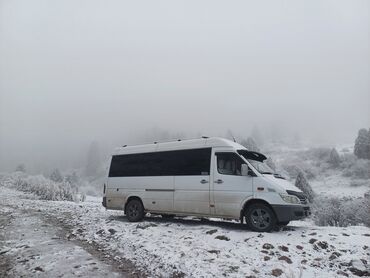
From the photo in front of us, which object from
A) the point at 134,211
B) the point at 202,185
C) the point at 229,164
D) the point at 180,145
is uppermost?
the point at 180,145

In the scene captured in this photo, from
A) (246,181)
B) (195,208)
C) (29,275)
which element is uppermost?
(246,181)

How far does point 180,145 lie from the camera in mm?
12789

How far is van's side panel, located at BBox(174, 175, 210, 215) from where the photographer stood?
11.4 m

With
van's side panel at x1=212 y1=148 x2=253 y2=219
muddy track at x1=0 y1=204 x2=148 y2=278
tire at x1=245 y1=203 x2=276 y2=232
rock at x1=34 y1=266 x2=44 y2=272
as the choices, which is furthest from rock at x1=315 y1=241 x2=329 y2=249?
rock at x1=34 y1=266 x2=44 y2=272

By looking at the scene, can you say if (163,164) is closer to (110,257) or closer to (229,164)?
(229,164)

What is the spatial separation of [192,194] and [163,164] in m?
1.87

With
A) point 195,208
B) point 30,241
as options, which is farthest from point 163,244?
point 30,241

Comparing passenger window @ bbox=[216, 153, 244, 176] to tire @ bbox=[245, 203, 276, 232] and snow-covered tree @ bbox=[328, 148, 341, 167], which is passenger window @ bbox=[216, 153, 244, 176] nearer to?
tire @ bbox=[245, 203, 276, 232]

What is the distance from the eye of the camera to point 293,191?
1043cm

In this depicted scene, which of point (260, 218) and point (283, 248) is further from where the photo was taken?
point (260, 218)

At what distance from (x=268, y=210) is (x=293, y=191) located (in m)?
1.04

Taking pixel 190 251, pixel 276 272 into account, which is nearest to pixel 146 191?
pixel 190 251

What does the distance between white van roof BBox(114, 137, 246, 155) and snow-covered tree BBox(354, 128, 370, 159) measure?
234ft

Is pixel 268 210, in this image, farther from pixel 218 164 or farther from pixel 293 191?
pixel 218 164
